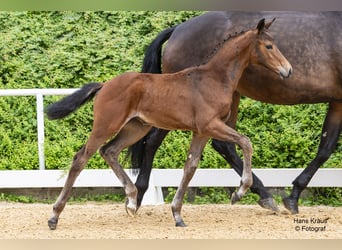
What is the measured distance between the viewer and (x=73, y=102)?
5145 millimetres

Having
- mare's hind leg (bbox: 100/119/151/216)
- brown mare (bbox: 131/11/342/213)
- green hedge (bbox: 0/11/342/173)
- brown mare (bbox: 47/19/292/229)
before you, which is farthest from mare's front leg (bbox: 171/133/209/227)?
green hedge (bbox: 0/11/342/173)

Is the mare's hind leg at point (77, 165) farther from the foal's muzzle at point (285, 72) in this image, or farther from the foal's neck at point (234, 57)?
the foal's muzzle at point (285, 72)

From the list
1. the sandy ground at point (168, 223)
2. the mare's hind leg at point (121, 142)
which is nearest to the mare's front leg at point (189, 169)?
the sandy ground at point (168, 223)

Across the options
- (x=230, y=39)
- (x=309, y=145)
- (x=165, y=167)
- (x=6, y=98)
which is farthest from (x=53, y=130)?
(x=230, y=39)

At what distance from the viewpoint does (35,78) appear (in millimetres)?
8852

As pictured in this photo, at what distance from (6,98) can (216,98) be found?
425 centimetres

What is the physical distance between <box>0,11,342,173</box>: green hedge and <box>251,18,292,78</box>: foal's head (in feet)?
Result: 9.37

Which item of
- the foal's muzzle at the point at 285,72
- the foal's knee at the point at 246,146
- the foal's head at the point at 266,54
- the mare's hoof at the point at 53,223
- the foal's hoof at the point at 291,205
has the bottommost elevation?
the foal's hoof at the point at 291,205

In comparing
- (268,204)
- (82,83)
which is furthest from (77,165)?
(82,83)

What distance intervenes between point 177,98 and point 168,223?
1.21 m

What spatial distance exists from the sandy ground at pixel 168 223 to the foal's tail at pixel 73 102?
3.07 feet

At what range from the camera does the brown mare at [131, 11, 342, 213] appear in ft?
19.5

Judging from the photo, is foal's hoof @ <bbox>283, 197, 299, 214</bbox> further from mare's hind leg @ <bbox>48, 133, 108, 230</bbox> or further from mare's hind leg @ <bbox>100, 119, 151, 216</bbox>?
mare's hind leg @ <bbox>48, 133, 108, 230</bbox>

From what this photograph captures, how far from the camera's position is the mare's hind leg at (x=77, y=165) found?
16.5 feet
